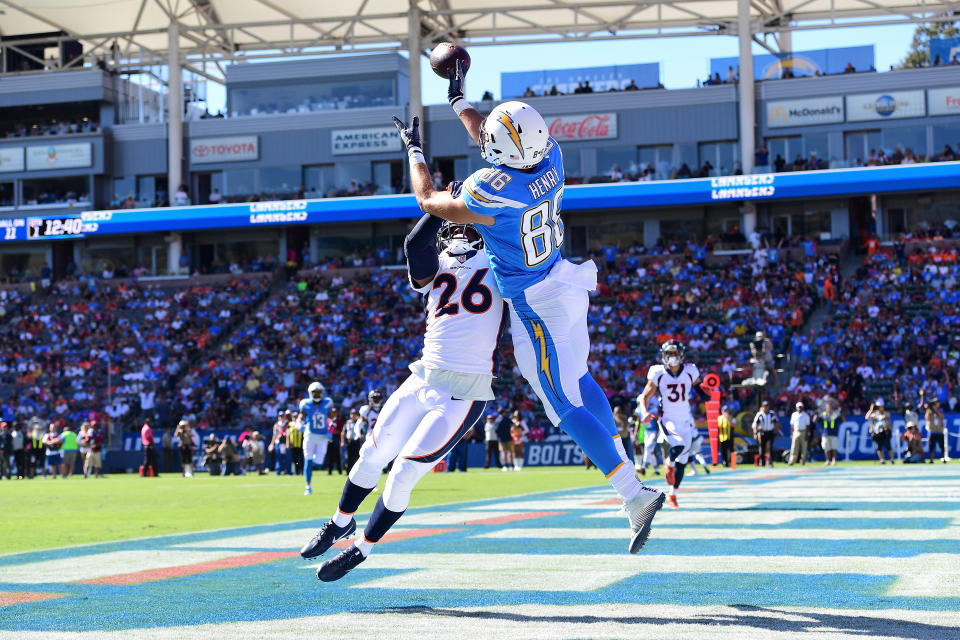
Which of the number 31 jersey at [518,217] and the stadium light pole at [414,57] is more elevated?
the stadium light pole at [414,57]

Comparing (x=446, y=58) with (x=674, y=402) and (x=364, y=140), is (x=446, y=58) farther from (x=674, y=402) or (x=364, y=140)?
(x=364, y=140)

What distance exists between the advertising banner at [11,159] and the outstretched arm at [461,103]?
48.6 meters

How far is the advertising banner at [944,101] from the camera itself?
42938 mm

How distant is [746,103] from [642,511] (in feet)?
132

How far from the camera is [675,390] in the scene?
48.7ft

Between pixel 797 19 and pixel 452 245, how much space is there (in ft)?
139

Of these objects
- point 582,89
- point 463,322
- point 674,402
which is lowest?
point 674,402

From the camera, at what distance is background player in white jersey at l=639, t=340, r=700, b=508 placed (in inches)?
567

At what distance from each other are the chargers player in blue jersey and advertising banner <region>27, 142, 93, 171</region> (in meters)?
47.7

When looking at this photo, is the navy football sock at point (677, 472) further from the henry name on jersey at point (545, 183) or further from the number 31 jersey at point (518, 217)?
the henry name on jersey at point (545, 183)

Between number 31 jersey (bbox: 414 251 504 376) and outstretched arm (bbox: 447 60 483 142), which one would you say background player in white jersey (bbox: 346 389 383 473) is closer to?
outstretched arm (bbox: 447 60 483 142)

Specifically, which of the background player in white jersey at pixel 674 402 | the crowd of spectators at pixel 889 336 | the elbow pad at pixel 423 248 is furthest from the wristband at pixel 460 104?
the crowd of spectators at pixel 889 336

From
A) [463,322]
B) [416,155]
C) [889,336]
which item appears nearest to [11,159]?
[889,336]

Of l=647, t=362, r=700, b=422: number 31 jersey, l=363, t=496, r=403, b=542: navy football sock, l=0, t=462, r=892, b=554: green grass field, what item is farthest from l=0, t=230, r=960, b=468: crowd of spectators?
l=363, t=496, r=403, b=542: navy football sock
